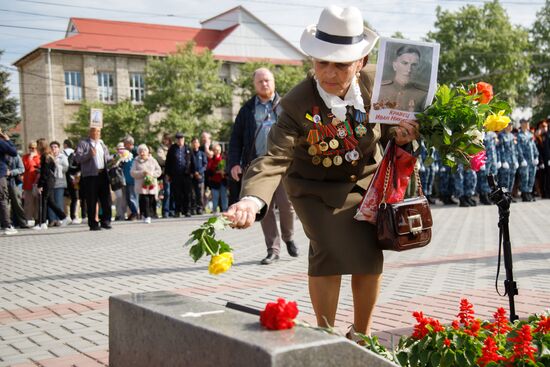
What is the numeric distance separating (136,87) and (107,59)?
353cm

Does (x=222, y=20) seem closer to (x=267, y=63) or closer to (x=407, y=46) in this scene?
(x=267, y=63)

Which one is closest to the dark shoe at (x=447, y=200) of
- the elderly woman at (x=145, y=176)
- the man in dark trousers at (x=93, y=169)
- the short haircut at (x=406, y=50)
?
the elderly woman at (x=145, y=176)

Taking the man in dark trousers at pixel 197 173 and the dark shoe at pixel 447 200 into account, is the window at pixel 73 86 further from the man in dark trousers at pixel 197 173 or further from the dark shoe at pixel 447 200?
the dark shoe at pixel 447 200

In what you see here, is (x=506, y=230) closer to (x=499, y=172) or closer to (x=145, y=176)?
(x=145, y=176)

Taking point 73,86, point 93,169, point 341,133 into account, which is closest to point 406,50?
point 341,133

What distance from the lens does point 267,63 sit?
52500mm

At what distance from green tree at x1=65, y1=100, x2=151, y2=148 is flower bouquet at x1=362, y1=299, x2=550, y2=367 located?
46950 millimetres

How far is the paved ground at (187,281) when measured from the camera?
491 centimetres

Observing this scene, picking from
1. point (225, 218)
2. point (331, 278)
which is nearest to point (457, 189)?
point (331, 278)

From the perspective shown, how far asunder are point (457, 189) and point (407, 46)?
594 inches

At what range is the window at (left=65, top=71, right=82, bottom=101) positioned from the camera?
5428cm

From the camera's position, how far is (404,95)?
3420 millimetres

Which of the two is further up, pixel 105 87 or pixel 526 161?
pixel 105 87

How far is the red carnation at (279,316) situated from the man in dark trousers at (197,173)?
16.0m
